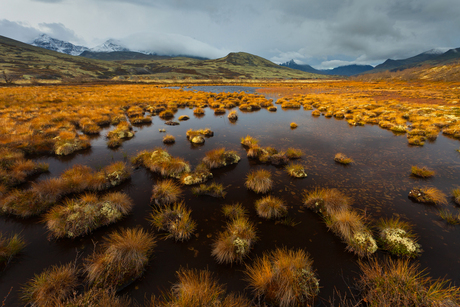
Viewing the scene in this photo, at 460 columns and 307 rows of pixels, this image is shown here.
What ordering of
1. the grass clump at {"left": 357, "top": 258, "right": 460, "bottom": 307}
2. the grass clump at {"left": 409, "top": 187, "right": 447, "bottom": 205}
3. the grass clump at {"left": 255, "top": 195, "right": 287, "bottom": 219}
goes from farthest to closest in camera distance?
1. the grass clump at {"left": 409, "top": 187, "right": 447, "bottom": 205}
2. the grass clump at {"left": 255, "top": 195, "right": 287, "bottom": 219}
3. the grass clump at {"left": 357, "top": 258, "right": 460, "bottom": 307}

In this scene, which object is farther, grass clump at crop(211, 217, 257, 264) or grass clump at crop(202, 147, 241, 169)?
grass clump at crop(202, 147, 241, 169)

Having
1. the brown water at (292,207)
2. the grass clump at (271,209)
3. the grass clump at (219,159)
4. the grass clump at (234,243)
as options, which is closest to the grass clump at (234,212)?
the brown water at (292,207)

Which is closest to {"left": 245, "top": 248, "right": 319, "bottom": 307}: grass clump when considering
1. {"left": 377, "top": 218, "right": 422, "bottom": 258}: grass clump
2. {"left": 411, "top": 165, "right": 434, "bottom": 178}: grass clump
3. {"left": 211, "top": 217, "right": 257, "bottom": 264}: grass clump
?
{"left": 211, "top": 217, "right": 257, "bottom": 264}: grass clump

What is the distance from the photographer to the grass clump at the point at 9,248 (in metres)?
5.37

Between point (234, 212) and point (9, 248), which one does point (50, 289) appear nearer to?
point (9, 248)

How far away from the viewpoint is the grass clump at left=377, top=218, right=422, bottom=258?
5830mm

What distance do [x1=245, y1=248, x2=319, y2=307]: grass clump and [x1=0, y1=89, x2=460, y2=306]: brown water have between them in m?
0.39

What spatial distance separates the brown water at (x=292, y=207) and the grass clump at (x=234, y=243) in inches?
9.8

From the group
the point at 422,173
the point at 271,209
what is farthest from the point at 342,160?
the point at 271,209

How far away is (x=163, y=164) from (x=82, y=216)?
16.0 ft

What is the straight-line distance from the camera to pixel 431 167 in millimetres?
11672

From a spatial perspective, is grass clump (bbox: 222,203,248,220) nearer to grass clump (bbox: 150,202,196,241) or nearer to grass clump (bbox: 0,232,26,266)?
grass clump (bbox: 150,202,196,241)

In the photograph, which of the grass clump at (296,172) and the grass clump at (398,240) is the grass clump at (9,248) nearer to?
the grass clump at (296,172)

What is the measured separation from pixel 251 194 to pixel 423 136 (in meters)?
21.5
